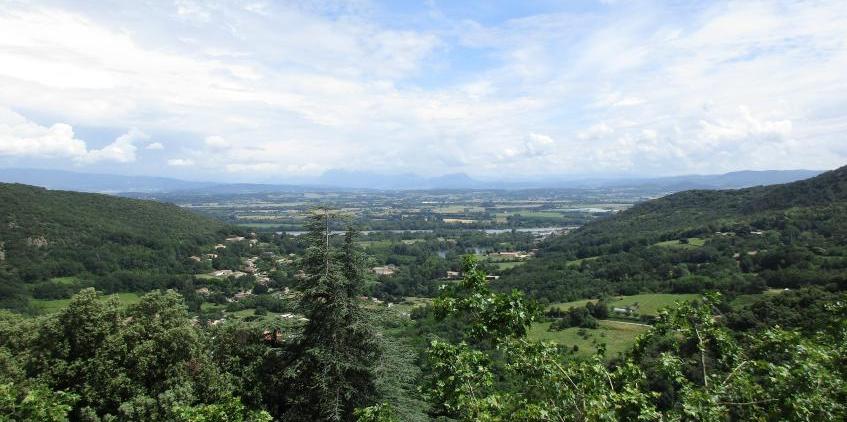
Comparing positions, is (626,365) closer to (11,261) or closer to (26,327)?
(26,327)

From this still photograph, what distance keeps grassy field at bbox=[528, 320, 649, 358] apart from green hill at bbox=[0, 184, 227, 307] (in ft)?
172

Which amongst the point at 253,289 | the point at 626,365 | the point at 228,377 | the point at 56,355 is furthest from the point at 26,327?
the point at 253,289

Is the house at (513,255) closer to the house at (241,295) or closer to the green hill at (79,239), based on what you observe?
the house at (241,295)

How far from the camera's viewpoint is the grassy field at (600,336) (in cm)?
3781

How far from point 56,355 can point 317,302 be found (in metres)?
7.94

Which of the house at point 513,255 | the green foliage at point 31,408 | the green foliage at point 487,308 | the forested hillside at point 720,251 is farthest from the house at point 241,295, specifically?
the green foliage at point 487,308

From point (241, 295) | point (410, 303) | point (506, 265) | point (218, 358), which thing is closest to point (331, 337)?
point (218, 358)

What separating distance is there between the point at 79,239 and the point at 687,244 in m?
88.2

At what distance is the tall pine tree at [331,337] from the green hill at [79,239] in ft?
149

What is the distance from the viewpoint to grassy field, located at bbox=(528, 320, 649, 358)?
37.8 meters

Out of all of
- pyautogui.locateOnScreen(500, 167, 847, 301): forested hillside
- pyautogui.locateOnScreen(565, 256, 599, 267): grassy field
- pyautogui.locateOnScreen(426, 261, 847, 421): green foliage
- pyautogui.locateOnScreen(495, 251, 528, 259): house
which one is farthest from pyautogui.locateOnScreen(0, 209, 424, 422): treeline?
pyautogui.locateOnScreen(495, 251, 528, 259): house

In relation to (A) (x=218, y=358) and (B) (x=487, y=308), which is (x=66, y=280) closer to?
(A) (x=218, y=358)

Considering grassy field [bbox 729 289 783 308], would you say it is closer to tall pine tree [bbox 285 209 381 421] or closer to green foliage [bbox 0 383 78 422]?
tall pine tree [bbox 285 209 381 421]

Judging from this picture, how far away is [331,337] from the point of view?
14.8 meters
